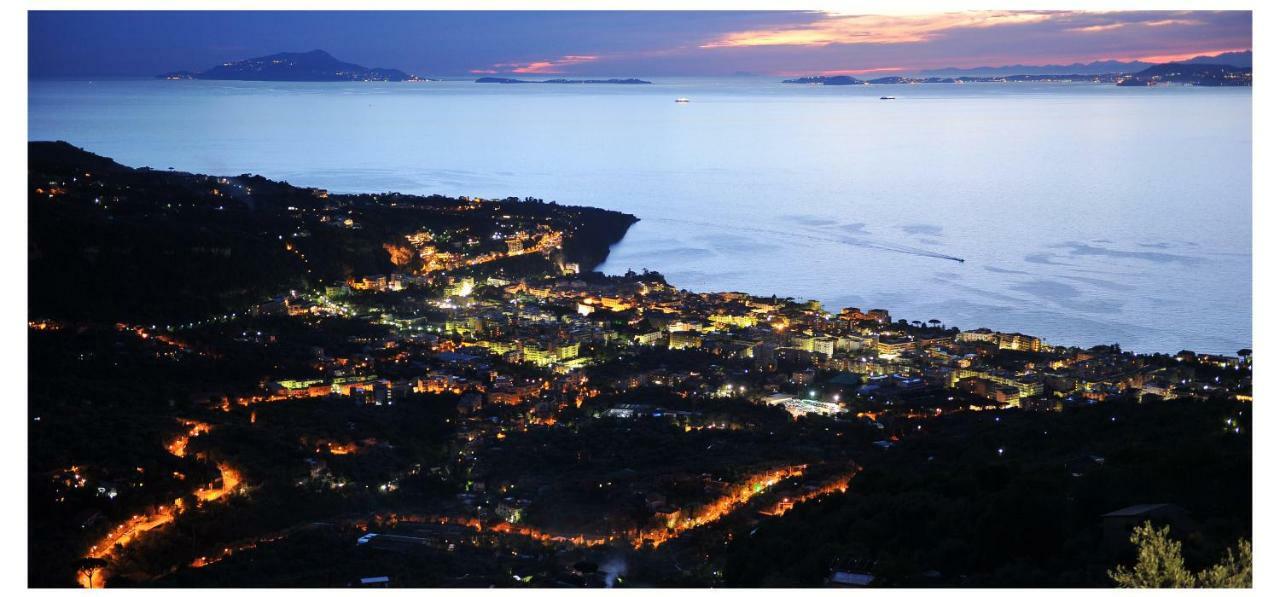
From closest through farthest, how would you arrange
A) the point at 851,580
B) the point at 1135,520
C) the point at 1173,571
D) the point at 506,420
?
the point at 1173,571, the point at 851,580, the point at 1135,520, the point at 506,420

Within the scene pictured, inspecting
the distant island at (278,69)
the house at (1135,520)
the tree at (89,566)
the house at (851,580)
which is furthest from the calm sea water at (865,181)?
the tree at (89,566)

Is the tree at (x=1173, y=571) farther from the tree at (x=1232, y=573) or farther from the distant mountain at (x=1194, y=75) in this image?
the distant mountain at (x=1194, y=75)

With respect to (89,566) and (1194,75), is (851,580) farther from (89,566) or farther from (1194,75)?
(1194,75)

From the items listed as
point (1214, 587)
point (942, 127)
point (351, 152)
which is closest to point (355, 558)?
point (1214, 587)

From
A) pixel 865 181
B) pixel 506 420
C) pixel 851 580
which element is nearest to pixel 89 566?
pixel 506 420

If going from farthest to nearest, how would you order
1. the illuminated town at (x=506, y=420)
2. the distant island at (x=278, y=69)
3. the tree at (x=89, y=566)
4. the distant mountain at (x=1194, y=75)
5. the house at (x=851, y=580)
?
the distant island at (x=278, y=69) < the distant mountain at (x=1194, y=75) < the illuminated town at (x=506, y=420) < the tree at (x=89, y=566) < the house at (x=851, y=580)
